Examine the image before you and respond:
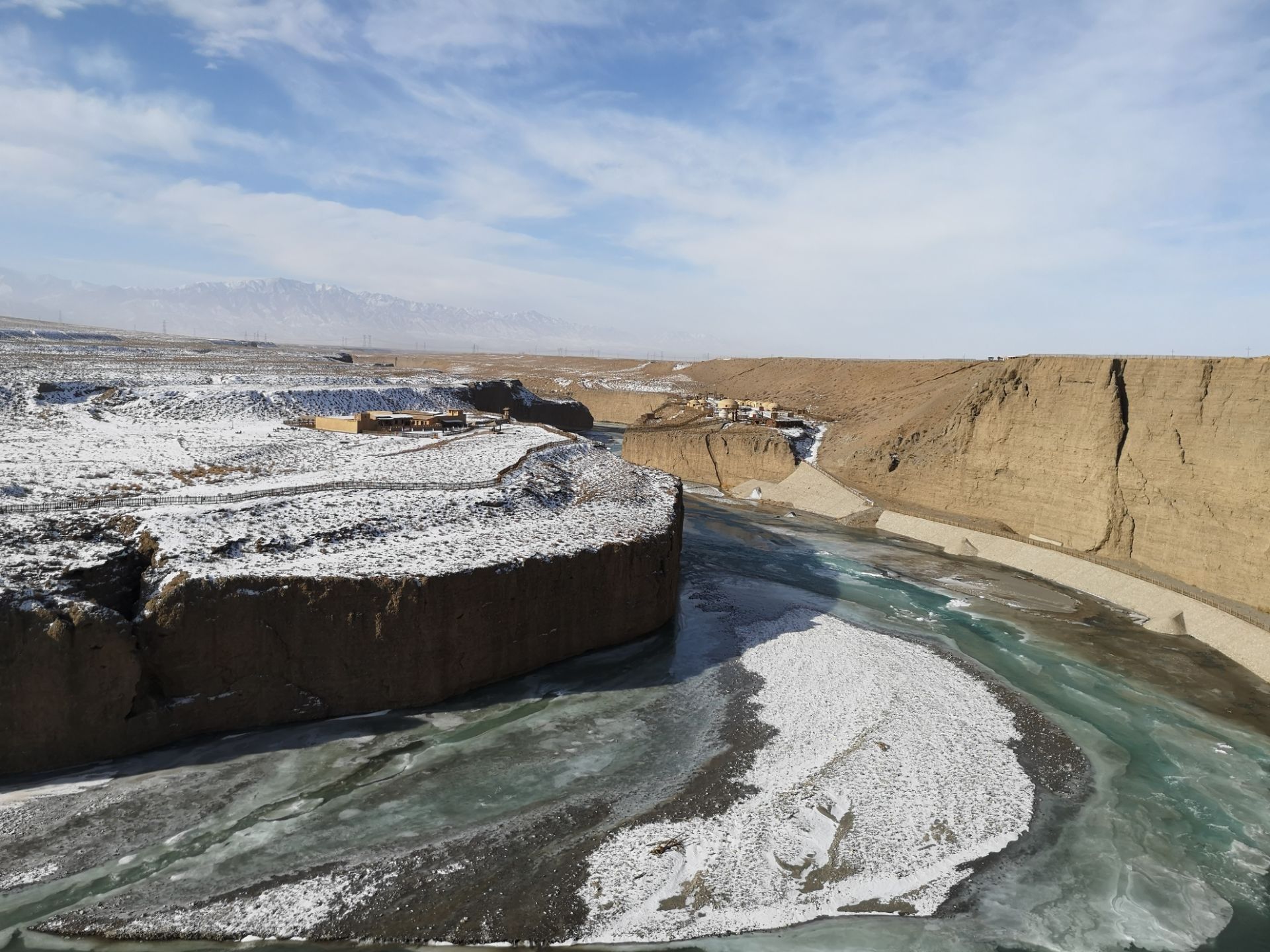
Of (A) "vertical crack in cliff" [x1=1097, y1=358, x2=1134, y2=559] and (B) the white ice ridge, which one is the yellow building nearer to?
(B) the white ice ridge

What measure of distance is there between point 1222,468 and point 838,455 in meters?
24.8

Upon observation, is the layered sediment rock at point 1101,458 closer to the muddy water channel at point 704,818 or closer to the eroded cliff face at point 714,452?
the eroded cliff face at point 714,452

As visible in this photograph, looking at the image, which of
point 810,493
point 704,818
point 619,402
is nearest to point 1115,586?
point 810,493

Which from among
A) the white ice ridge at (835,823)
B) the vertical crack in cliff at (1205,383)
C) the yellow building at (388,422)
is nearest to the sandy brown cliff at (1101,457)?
the vertical crack in cliff at (1205,383)

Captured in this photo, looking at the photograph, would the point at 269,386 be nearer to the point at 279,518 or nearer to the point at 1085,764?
the point at 279,518

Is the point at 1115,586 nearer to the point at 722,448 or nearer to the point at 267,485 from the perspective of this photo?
the point at 722,448

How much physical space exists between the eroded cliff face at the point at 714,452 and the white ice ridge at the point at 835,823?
1263 inches

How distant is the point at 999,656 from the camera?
24.3m

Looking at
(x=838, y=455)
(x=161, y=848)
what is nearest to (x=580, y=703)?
(x=161, y=848)

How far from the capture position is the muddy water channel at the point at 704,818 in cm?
1221

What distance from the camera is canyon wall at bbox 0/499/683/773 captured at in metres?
15.3

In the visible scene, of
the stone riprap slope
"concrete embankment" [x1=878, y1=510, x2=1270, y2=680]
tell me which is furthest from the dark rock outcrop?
the stone riprap slope

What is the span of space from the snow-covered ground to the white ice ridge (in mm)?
8531

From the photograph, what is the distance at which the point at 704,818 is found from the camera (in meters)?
14.8
